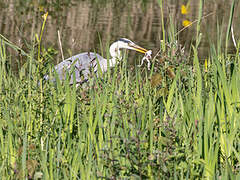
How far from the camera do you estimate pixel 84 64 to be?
Answer: 15.4 ft

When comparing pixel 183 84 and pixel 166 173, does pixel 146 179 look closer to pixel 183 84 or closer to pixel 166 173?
pixel 166 173

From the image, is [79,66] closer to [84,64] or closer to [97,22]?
[84,64]

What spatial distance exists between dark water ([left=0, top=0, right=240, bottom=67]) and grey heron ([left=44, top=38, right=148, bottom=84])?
1.57 meters

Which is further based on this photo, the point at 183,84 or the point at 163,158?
the point at 183,84

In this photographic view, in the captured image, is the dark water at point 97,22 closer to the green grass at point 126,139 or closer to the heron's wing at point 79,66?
the heron's wing at point 79,66

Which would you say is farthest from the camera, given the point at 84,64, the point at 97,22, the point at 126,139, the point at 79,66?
the point at 97,22

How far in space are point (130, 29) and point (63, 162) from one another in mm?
7509

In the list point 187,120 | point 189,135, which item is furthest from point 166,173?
point 187,120

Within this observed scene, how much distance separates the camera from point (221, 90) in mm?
1956

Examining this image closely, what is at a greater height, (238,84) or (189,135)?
(238,84)

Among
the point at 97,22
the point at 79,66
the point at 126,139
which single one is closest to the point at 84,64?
the point at 79,66

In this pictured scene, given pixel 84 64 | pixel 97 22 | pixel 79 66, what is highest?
pixel 97 22

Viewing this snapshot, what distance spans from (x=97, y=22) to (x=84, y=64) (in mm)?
4840

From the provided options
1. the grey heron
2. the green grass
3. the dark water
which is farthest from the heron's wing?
the dark water
